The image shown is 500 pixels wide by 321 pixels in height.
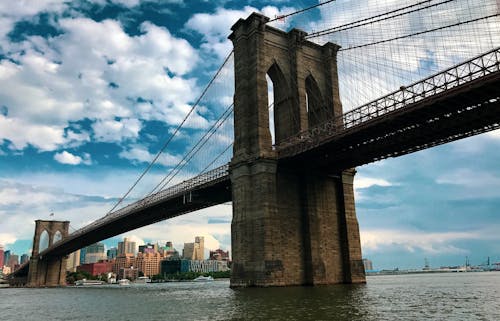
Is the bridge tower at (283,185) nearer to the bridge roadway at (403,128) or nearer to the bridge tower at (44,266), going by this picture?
the bridge roadway at (403,128)

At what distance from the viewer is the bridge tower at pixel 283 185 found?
41812 millimetres

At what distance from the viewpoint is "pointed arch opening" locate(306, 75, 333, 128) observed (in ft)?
174

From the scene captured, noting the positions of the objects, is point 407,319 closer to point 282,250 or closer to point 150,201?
point 282,250

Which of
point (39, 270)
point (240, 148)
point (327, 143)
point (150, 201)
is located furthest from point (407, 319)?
point (39, 270)

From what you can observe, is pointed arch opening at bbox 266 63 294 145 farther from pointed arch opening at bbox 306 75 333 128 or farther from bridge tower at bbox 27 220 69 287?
bridge tower at bbox 27 220 69 287

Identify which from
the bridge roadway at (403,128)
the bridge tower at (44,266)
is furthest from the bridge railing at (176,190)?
the bridge tower at (44,266)

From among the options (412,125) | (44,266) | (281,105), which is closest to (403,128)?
(412,125)

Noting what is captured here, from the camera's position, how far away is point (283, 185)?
4519 cm

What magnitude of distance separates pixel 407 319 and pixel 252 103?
103ft

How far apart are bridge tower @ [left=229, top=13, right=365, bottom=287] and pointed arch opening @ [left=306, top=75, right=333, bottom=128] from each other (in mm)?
118

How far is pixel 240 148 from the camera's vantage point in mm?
45406

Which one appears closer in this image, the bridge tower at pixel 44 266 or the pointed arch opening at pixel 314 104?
the pointed arch opening at pixel 314 104

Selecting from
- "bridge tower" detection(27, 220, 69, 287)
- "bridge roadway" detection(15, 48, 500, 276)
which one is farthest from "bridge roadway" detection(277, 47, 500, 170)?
"bridge tower" detection(27, 220, 69, 287)

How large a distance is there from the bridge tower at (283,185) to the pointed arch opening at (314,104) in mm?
118
